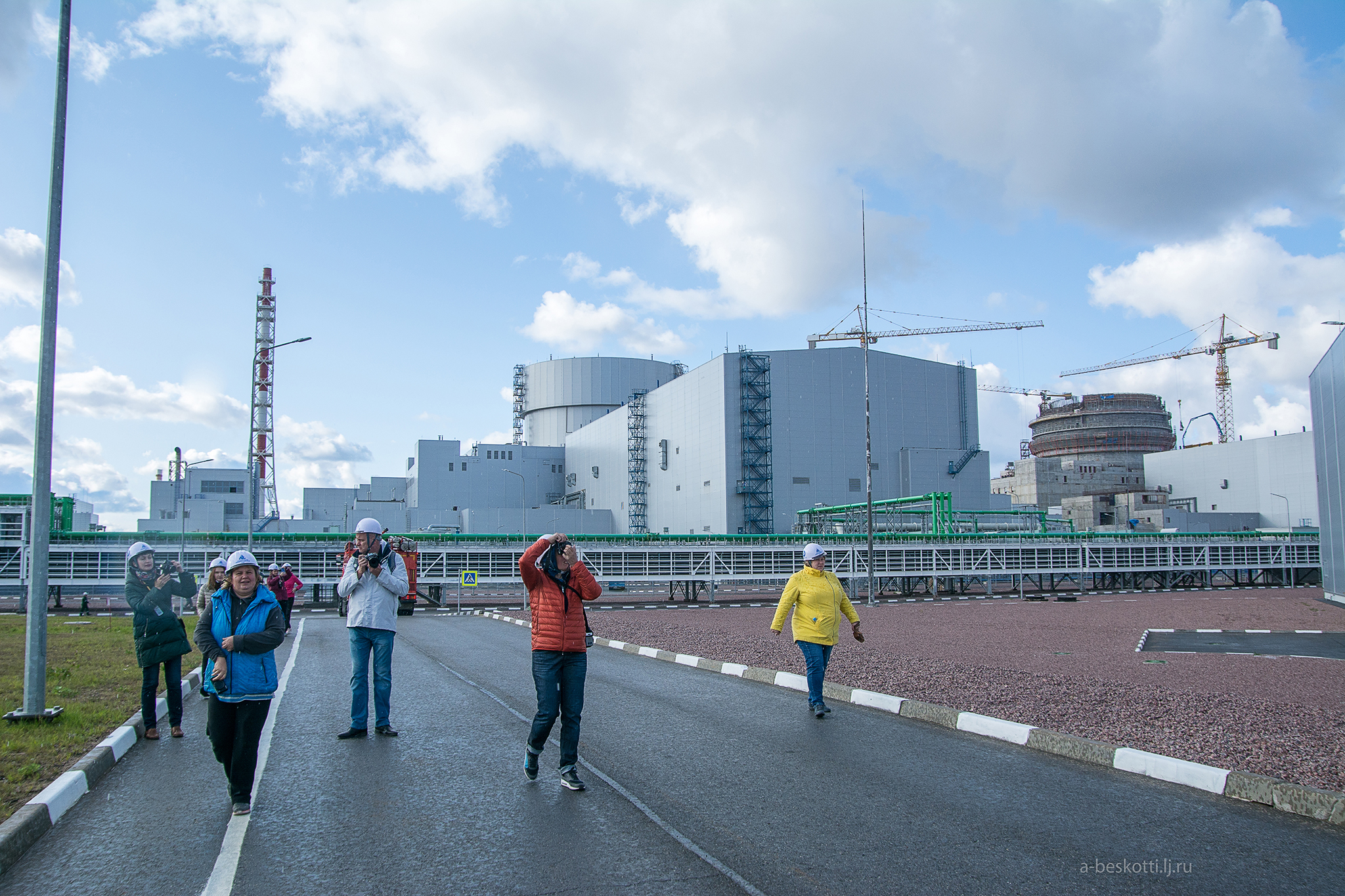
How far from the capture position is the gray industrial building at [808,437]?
56594mm

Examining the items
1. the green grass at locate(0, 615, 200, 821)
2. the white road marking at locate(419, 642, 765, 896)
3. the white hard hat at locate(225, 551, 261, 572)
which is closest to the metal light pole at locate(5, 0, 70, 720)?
the green grass at locate(0, 615, 200, 821)

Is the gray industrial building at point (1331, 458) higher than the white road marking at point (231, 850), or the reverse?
the gray industrial building at point (1331, 458)

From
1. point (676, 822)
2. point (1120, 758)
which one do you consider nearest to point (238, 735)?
point (676, 822)

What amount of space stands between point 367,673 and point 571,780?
2.76 m

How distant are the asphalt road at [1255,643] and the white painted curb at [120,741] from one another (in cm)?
1543

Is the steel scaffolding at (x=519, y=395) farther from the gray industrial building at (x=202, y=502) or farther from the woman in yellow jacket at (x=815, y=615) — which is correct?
the woman in yellow jacket at (x=815, y=615)

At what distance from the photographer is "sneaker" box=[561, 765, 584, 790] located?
600cm

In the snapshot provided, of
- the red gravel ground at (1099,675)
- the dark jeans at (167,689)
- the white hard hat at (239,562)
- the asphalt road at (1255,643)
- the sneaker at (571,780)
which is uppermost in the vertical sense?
the white hard hat at (239,562)

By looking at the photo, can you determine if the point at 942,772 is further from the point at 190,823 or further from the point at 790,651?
the point at 790,651

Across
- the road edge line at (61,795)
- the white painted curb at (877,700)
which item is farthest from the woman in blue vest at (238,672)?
the white painted curb at (877,700)

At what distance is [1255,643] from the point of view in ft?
56.1

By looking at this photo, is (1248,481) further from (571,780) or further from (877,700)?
(571,780)

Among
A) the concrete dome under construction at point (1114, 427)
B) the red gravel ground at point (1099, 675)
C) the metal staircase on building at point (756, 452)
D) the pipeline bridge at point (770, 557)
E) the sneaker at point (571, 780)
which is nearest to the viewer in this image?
the sneaker at point (571, 780)

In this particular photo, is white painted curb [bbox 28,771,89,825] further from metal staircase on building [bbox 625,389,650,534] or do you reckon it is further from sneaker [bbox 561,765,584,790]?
metal staircase on building [bbox 625,389,650,534]
